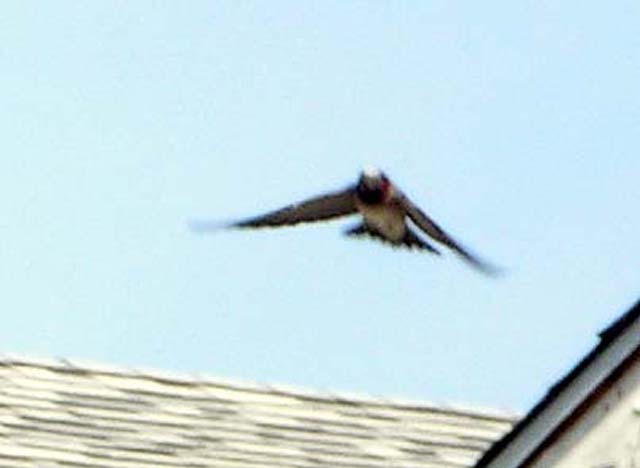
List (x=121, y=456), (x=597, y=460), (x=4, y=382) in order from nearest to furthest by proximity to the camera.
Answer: (x=597, y=460), (x=121, y=456), (x=4, y=382)

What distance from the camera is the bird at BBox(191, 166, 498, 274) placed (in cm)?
2000

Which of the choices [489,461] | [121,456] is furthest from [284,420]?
[489,461]

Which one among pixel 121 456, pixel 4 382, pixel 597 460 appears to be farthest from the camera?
pixel 4 382

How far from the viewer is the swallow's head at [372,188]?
1997cm

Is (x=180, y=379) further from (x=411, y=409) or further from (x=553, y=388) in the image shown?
(x=553, y=388)

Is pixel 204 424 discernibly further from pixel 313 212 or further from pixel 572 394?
pixel 572 394

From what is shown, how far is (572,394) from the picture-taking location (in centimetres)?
1659

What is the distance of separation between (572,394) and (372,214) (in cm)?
354

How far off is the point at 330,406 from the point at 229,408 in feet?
2.00

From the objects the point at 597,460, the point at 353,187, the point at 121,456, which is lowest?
the point at 597,460

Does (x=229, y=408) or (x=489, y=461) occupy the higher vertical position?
(x=229, y=408)

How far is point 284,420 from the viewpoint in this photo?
2091cm

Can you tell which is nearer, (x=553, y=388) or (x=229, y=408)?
(x=553, y=388)


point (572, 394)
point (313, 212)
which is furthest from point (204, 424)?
point (572, 394)
